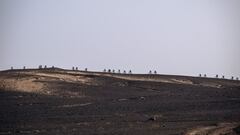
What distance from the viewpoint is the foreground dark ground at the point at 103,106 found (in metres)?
25.5

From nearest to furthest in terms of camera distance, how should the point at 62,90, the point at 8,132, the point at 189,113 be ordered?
the point at 8,132
the point at 189,113
the point at 62,90

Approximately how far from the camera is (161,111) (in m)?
34.7

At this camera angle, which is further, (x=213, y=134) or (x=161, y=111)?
(x=161, y=111)

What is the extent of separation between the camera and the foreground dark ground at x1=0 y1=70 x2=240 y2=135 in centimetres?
2547

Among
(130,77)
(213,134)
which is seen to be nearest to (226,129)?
(213,134)

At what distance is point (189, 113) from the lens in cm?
3334

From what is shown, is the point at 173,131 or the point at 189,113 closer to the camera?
the point at 173,131

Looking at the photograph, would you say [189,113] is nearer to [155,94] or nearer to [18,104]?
[18,104]

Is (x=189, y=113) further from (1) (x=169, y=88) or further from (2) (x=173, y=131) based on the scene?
(1) (x=169, y=88)

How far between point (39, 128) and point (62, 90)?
2346 centimetres

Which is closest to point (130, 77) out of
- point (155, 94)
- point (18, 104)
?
point (155, 94)

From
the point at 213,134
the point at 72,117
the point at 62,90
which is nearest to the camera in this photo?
the point at 213,134

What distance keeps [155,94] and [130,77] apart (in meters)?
12.9

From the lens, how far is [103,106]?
123 feet
